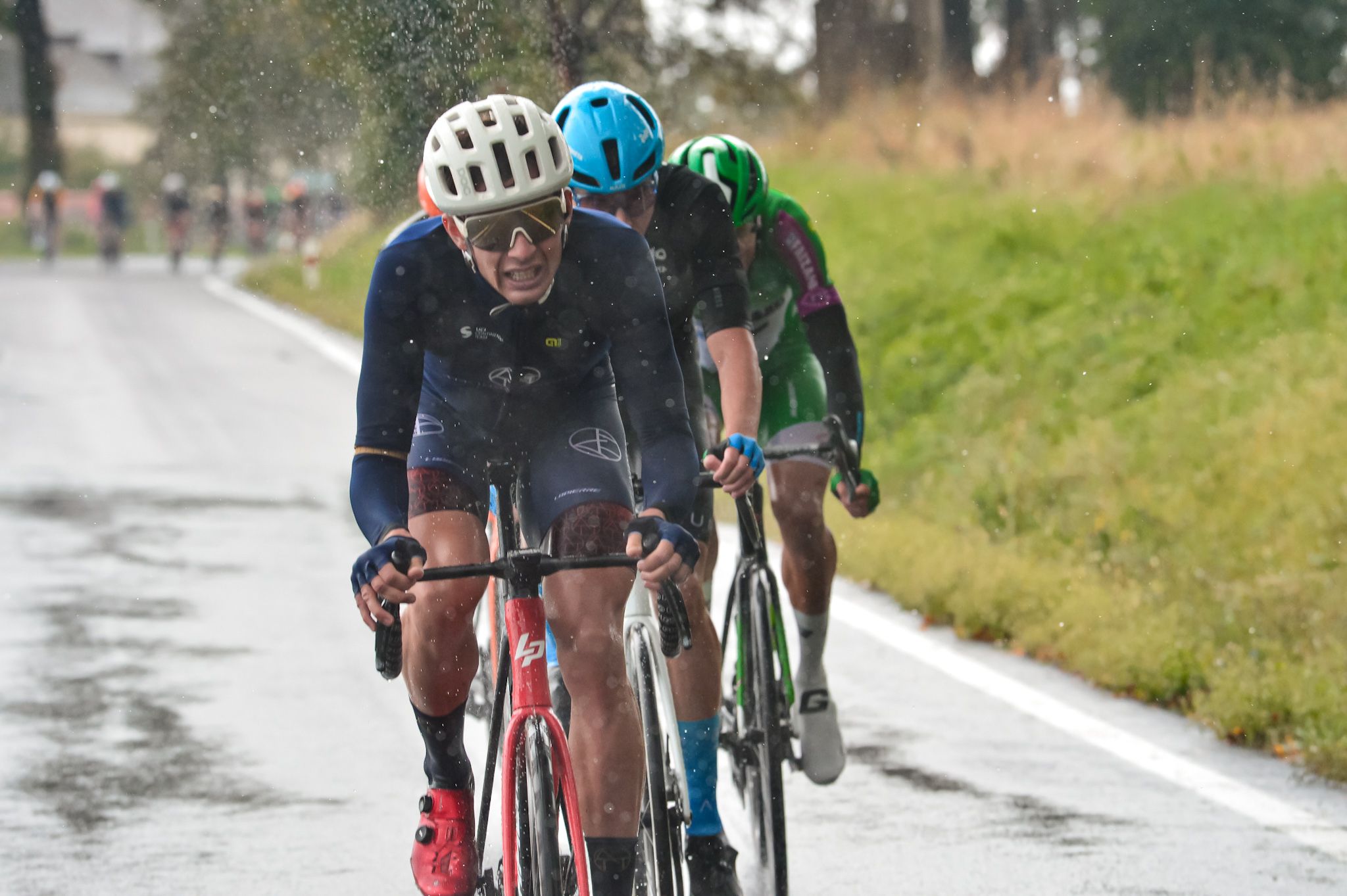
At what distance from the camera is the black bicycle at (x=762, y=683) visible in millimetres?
5316

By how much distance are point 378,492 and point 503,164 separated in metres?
0.67

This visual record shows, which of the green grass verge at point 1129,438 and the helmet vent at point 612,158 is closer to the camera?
the helmet vent at point 612,158

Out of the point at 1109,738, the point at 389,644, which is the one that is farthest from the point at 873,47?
the point at 389,644

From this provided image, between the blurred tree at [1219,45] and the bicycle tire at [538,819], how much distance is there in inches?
955

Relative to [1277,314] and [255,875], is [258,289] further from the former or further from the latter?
[255,875]

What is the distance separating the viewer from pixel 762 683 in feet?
Answer: 18.2

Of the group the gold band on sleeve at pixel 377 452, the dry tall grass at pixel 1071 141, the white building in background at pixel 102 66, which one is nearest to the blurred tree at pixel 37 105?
the dry tall grass at pixel 1071 141

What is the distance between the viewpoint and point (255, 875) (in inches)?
223

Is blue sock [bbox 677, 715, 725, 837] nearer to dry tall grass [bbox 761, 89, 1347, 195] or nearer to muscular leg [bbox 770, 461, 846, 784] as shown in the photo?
muscular leg [bbox 770, 461, 846, 784]

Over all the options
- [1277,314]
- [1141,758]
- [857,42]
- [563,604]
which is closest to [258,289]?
[857,42]

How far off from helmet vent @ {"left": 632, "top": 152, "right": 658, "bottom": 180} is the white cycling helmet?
3.24ft

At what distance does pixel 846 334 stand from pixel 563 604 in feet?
6.74

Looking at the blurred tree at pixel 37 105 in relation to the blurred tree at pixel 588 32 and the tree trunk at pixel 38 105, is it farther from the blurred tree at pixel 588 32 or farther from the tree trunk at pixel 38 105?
the blurred tree at pixel 588 32

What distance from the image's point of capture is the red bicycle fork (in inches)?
157
